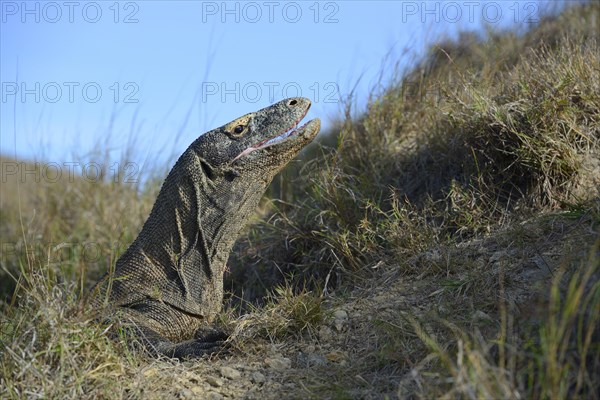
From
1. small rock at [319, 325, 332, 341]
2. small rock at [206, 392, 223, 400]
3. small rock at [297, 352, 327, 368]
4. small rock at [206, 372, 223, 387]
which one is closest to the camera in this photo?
small rock at [206, 392, 223, 400]

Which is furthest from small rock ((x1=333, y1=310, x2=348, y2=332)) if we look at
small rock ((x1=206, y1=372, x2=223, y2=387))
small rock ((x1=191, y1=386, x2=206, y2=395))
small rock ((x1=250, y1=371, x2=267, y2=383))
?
small rock ((x1=191, y1=386, x2=206, y2=395))

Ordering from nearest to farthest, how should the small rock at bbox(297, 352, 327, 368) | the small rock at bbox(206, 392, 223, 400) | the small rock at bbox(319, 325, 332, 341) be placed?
the small rock at bbox(206, 392, 223, 400), the small rock at bbox(297, 352, 327, 368), the small rock at bbox(319, 325, 332, 341)

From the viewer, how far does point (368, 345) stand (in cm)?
427

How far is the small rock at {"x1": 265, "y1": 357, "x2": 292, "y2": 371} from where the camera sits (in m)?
4.26

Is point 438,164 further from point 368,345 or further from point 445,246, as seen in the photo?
point 368,345

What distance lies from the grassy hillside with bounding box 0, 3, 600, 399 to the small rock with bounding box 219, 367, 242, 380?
0.01m

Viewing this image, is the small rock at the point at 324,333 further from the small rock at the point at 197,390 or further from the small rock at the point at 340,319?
the small rock at the point at 197,390

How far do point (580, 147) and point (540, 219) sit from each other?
0.86m

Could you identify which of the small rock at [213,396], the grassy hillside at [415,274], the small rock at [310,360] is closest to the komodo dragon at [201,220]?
the grassy hillside at [415,274]

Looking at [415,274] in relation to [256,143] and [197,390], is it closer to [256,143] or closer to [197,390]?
[256,143]

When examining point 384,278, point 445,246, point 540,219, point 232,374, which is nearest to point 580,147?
point 540,219

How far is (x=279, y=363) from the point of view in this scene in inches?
169

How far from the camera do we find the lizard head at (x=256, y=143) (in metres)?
5.19

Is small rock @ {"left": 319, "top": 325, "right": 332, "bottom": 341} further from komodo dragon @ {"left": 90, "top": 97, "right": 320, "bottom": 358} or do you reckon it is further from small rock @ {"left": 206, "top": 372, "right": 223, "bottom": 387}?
komodo dragon @ {"left": 90, "top": 97, "right": 320, "bottom": 358}
